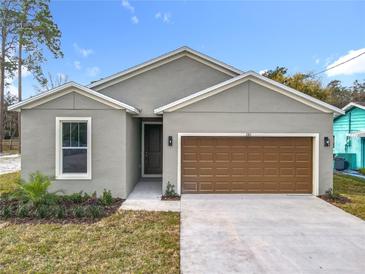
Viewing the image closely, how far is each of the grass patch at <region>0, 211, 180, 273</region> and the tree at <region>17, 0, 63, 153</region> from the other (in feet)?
95.8

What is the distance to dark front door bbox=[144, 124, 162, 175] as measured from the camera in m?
14.2

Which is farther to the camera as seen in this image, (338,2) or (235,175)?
(338,2)

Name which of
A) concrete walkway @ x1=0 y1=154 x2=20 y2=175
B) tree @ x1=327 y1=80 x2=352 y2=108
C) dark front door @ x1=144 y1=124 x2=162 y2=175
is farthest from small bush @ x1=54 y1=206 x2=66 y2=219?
tree @ x1=327 y1=80 x2=352 y2=108

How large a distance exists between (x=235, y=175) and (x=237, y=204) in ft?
5.22

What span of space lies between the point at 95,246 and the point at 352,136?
18.1m

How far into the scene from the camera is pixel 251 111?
34.2ft

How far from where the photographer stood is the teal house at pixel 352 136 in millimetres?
18016

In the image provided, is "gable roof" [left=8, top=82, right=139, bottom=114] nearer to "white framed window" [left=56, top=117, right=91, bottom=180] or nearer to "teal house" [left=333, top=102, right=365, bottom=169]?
"white framed window" [left=56, top=117, right=91, bottom=180]

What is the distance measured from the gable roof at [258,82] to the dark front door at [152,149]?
4.04 meters

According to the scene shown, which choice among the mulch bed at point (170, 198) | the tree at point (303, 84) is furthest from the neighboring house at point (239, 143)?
the tree at point (303, 84)

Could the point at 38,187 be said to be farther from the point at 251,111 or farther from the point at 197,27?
the point at 197,27

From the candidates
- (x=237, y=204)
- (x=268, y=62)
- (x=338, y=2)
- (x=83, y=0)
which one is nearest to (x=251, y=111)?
(x=237, y=204)

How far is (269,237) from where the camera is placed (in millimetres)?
6270

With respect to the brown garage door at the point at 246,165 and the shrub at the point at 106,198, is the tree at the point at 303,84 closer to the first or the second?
the brown garage door at the point at 246,165
